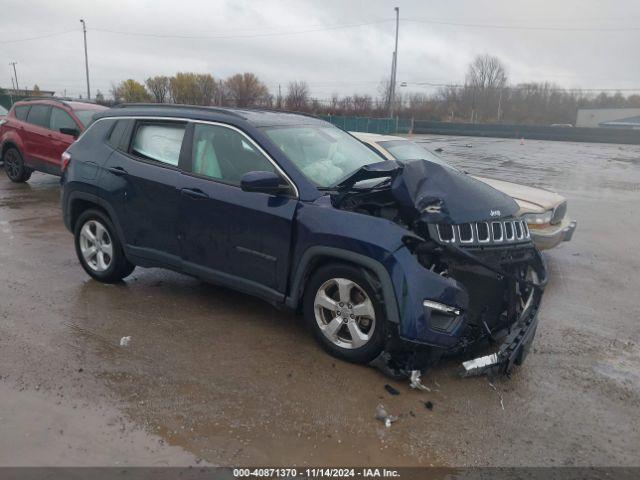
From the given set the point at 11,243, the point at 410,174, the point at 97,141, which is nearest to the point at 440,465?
the point at 410,174

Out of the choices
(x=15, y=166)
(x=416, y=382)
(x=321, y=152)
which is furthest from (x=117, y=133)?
(x=15, y=166)

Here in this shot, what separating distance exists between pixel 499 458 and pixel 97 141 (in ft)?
15.1

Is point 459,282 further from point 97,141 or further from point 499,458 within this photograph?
point 97,141

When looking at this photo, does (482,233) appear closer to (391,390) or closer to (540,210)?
(391,390)

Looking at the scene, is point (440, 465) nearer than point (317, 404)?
Yes

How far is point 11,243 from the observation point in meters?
7.15

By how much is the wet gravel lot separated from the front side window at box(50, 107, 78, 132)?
19.5 feet

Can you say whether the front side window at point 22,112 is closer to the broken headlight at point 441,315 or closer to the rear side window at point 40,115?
the rear side window at point 40,115

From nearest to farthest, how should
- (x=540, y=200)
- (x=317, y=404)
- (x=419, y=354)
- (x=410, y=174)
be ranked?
(x=317, y=404) → (x=419, y=354) → (x=410, y=174) → (x=540, y=200)

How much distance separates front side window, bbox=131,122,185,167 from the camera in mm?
4914

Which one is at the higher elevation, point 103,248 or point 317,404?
point 103,248

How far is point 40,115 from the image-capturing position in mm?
11297

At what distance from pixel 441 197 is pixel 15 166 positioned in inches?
439

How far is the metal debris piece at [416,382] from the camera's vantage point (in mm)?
3711
